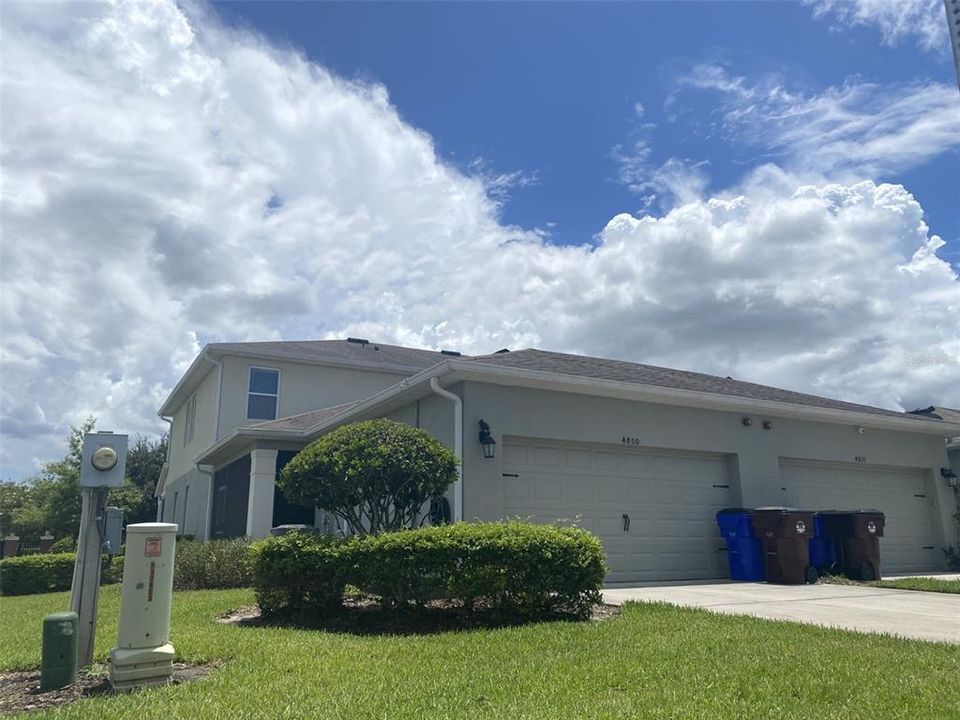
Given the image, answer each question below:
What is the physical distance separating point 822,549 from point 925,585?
1741 millimetres

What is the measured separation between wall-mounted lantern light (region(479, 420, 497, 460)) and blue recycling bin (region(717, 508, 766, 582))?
4.67m

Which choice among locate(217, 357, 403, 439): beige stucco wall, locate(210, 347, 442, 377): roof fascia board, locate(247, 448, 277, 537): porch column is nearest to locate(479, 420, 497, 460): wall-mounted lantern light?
locate(247, 448, 277, 537): porch column

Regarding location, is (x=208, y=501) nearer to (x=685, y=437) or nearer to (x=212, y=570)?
(x=212, y=570)

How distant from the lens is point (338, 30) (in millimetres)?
10102

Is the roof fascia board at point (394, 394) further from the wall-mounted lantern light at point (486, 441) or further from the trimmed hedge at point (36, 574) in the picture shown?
the trimmed hedge at point (36, 574)

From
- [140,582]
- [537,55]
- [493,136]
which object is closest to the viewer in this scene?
[140,582]

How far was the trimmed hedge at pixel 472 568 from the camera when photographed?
7.22 metres

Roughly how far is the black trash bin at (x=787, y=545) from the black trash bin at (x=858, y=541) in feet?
2.58

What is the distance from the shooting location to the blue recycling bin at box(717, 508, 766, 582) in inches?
468

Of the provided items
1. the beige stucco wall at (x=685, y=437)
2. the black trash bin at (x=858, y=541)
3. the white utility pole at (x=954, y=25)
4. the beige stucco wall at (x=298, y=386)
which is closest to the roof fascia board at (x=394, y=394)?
the beige stucco wall at (x=685, y=437)

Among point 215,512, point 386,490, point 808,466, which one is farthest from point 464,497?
point 215,512

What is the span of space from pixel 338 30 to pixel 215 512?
45.0 ft

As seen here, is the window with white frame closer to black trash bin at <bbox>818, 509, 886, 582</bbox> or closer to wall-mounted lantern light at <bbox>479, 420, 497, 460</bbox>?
wall-mounted lantern light at <bbox>479, 420, 497, 460</bbox>

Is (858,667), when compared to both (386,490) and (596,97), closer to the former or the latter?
(386,490)
